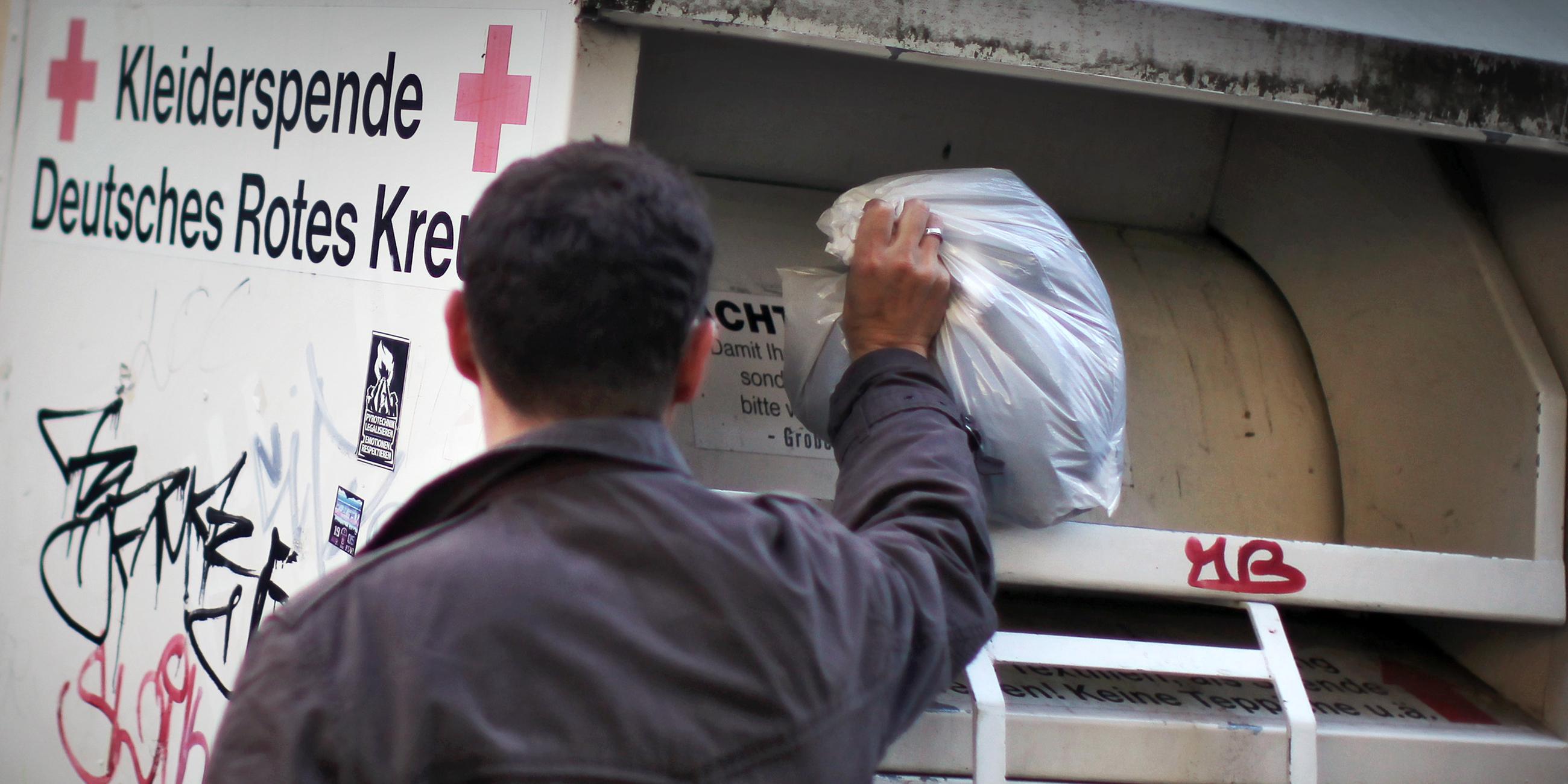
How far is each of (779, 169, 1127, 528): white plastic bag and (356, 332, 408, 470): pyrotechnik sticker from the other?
0.52 m

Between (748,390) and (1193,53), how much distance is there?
82 cm

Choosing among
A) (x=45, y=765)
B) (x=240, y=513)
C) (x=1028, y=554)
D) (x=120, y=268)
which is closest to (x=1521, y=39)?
(x=1028, y=554)

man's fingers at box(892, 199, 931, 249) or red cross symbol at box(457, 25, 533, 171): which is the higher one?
red cross symbol at box(457, 25, 533, 171)

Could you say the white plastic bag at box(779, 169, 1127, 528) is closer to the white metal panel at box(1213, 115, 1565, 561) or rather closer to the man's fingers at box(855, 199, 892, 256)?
the man's fingers at box(855, 199, 892, 256)

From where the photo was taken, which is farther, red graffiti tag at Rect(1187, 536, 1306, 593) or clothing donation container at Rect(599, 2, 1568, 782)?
red graffiti tag at Rect(1187, 536, 1306, 593)

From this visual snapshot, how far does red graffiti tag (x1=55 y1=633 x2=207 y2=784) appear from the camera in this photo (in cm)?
193

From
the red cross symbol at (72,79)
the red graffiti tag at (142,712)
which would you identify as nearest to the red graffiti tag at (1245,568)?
the red graffiti tag at (142,712)

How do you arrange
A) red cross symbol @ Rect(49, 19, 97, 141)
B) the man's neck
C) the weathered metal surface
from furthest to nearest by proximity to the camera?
red cross symbol @ Rect(49, 19, 97, 141) → the weathered metal surface → the man's neck

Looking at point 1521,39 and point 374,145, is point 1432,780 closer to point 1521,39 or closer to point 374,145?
point 1521,39

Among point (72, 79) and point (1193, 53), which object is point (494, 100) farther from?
point (72, 79)

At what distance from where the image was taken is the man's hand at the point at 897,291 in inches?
56.3

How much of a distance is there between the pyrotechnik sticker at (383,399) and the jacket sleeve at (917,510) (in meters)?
0.57

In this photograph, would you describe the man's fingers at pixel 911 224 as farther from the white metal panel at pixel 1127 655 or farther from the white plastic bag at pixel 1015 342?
the white metal panel at pixel 1127 655

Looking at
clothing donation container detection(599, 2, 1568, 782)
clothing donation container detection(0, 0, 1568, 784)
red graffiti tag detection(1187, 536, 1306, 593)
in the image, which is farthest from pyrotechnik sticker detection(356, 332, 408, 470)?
red graffiti tag detection(1187, 536, 1306, 593)
